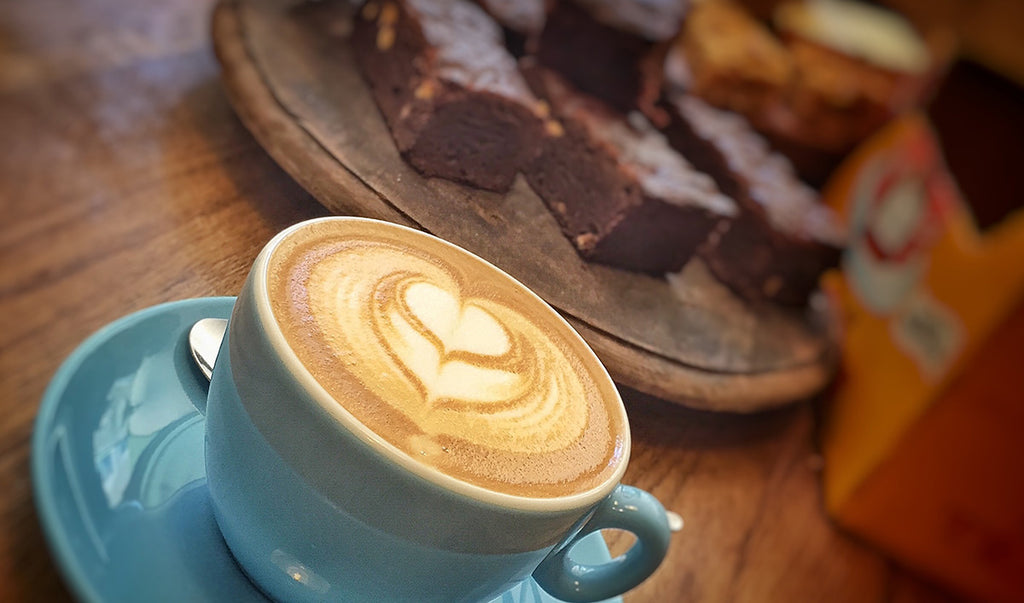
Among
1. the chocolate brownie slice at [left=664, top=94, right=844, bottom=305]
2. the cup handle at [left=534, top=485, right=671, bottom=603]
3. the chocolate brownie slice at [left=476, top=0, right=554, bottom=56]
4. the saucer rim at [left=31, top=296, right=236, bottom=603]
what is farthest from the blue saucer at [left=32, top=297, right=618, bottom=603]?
the chocolate brownie slice at [left=664, top=94, right=844, bottom=305]

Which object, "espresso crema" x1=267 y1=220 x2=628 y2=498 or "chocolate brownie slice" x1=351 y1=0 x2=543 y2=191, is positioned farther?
"chocolate brownie slice" x1=351 y1=0 x2=543 y2=191

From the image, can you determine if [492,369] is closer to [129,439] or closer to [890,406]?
[129,439]

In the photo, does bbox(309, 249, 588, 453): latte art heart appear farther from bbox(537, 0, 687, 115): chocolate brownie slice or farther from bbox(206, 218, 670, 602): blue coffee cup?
bbox(537, 0, 687, 115): chocolate brownie slice

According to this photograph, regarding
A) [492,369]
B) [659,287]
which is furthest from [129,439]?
[659,287]

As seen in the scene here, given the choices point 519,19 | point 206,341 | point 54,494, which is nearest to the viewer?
point 54,494

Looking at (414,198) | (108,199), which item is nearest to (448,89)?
(414,198)

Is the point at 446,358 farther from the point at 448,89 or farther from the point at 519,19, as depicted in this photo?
the point at 519,19
